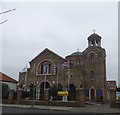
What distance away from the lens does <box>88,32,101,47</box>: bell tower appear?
46688 mm

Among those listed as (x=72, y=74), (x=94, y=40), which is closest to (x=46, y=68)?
(x=72, y=74)

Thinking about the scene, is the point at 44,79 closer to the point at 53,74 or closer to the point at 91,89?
the point at 53,74

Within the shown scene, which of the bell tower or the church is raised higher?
the bell tower

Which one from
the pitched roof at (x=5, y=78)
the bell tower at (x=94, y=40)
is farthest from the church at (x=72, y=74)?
the pitched roof at (x=5, y=78)

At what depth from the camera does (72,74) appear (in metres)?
41.7

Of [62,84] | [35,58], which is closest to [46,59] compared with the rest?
→ [35,58]

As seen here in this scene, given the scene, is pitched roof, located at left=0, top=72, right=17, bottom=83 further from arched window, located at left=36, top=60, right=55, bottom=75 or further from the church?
arched window, located at left=36, top=60, right=55, bottom=75

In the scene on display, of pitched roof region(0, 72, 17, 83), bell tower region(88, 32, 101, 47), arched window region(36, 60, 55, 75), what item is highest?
bell tower region(88, 32, 101, 47)

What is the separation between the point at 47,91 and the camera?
1187 inches

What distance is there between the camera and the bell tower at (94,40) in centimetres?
4669

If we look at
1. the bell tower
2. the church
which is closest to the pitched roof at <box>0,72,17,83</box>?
the church

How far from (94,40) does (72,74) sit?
11086 millimetres

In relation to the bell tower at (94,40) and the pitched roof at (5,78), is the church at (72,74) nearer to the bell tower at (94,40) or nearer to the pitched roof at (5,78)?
the bell tower at (94,40)

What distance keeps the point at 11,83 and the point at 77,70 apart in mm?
19300
